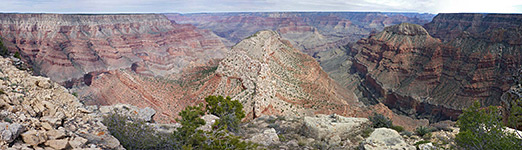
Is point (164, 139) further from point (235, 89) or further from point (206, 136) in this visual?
Result: point (235, 89)

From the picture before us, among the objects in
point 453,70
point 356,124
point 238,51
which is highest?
point 238,51

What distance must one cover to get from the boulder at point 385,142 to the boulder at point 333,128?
2235 mm

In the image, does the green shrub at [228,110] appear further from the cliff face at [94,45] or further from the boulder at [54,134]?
the cliff face at [94,45]

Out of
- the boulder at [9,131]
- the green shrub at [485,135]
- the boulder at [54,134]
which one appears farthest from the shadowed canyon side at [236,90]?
the boulder at [9,131]

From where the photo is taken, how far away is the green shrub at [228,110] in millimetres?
16516

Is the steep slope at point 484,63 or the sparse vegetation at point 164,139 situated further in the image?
the steep slope at point 484,63

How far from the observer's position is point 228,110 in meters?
19.3

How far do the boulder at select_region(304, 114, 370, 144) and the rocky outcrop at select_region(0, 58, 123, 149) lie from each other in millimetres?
11329

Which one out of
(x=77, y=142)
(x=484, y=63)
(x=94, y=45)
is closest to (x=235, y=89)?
(x=77, y=142)

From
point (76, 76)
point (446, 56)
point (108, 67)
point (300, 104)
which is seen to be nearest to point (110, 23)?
point (108, 67)

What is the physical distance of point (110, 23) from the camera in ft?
424

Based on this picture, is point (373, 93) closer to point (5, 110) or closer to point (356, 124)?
point (356, 124)

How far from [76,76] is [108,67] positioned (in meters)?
14.1

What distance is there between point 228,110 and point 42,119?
12.0 meters
